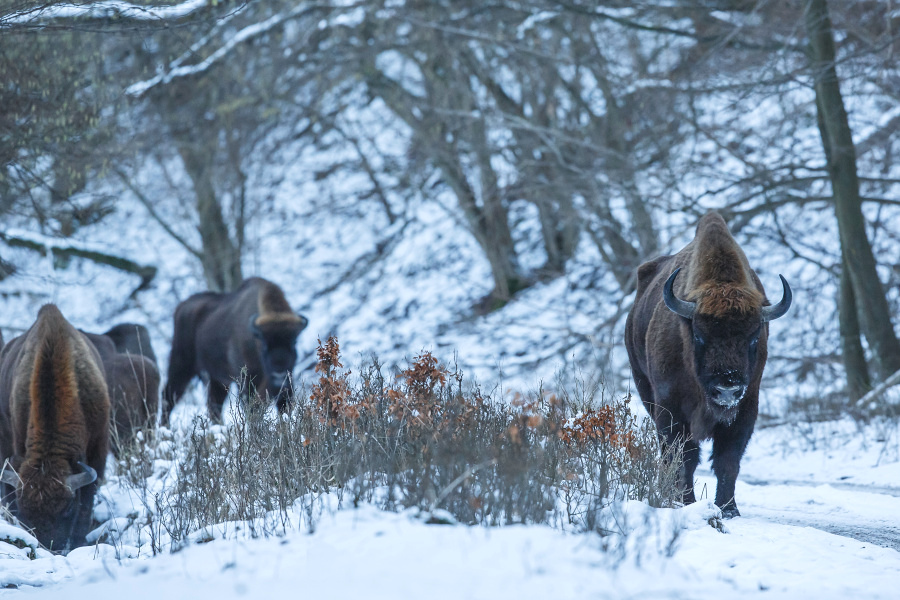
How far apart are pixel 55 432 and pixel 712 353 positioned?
5263 millimetres

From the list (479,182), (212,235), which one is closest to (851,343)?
(479,182)

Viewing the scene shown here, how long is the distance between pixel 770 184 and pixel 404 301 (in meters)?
13.7

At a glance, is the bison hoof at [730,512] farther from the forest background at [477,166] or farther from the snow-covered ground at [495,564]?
the forest background at [477,166]

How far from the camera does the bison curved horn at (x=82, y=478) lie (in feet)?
24.0

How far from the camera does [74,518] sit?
7.42 m

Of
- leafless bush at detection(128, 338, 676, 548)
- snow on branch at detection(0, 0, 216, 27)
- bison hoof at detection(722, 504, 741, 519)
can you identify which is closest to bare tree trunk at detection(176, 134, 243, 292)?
snow on branch at detection(0, 0, 216, 27)

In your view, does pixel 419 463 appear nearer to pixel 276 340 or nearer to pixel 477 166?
pixel 276 340

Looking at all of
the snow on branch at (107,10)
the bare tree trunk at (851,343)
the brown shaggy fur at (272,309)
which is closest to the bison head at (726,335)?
the snow on branch at (107,10)

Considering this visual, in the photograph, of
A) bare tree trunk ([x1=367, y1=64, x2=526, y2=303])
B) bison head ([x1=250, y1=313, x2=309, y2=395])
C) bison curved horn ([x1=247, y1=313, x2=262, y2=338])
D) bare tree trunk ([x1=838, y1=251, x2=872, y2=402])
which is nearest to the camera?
bare tree trunk ([x1=838, y1=251, x2=872, y2=402])

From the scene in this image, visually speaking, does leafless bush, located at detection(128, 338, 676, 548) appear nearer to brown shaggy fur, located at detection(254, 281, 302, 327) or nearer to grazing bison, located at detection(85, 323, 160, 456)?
grazing bison, located at detection(85, 323, 160, 456)

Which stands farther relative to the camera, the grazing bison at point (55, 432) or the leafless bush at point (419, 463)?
the grazing bison at point (55, 432)

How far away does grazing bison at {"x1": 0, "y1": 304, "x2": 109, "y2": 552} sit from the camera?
23.6 feet

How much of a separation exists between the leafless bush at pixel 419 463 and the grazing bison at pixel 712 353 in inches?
15.2

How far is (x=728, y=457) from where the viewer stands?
6734mm
